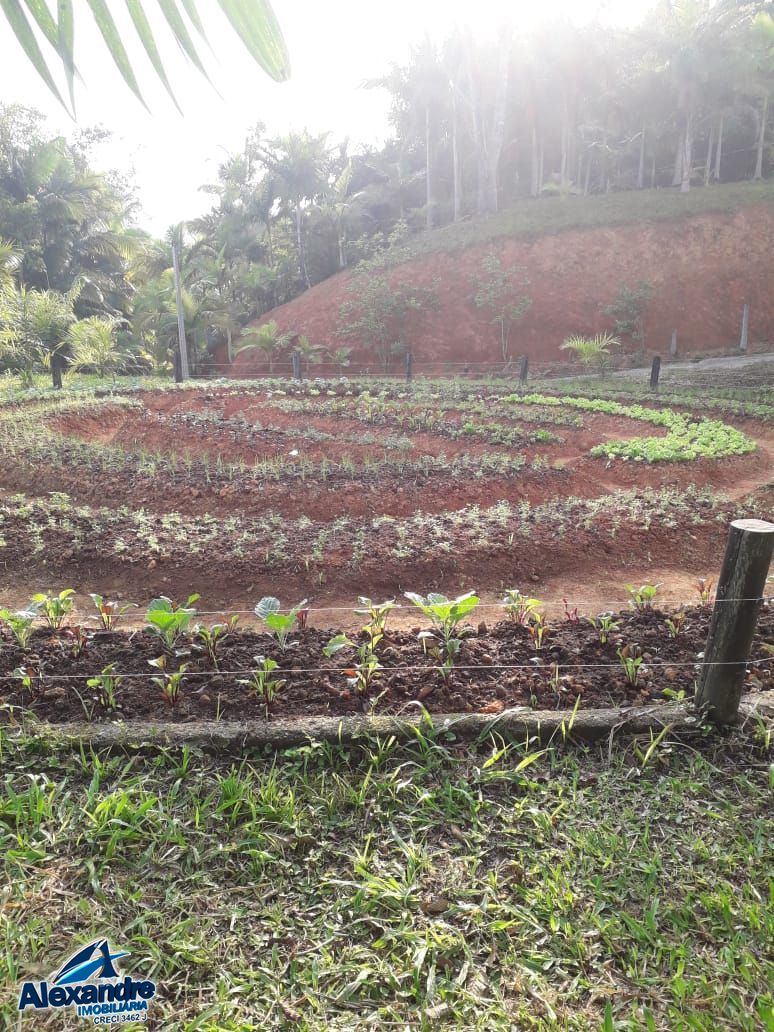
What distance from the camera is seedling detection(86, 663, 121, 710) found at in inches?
127

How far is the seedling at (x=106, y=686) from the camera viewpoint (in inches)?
127

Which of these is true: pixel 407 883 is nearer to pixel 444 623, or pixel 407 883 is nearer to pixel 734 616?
pixel 444 623

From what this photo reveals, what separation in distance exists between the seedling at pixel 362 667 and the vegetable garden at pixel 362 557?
0.06ft

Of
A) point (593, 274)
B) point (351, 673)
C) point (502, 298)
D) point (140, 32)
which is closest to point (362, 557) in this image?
point (351, 673)

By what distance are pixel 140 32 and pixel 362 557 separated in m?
5.13

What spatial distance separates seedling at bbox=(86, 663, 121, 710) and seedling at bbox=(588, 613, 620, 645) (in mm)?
2459

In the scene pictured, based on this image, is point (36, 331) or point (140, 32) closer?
point (140, 32)

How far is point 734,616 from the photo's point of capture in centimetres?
288

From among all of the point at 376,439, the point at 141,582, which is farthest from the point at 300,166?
the point at 141,582

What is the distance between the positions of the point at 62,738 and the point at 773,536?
10.6ft

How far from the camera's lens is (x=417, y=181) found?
3653 centimetres

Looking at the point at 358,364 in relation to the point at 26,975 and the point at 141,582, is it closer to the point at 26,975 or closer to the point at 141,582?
the point at 141,582

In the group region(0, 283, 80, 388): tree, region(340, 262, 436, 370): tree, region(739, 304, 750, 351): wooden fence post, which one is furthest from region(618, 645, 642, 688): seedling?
region(739, 304, 750, 351): wooden fence post

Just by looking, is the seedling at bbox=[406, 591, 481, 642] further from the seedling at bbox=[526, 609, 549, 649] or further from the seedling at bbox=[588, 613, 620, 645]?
the seedling at bbox=[588, 613, 620, 645]
